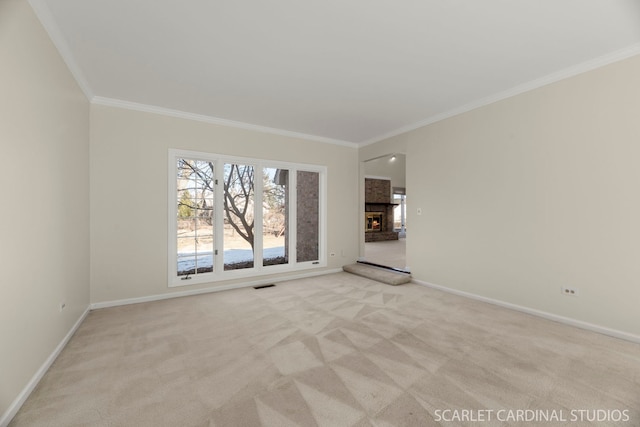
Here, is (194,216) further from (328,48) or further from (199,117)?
(328,48)

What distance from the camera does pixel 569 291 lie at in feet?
9.20

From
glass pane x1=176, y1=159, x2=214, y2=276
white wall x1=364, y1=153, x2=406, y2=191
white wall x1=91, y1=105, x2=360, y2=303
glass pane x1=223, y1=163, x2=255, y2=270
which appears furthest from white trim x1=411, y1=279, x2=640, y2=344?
white wall x1=364, y1=153, x2=406, y2=191

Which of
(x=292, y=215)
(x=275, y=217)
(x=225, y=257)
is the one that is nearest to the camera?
(x=225, y=257)

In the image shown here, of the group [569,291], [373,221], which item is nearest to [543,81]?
[569,291]

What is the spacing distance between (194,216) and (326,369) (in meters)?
3.04

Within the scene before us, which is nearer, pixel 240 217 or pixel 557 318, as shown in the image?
pixel 557 318

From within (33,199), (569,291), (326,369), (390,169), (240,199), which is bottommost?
(326,369)

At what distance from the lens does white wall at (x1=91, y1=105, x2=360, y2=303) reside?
3.35 meters

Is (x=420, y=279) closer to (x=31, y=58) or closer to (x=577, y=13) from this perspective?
(x=577, y=13)

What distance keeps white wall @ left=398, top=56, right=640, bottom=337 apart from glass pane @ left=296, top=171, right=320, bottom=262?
7.13 feet

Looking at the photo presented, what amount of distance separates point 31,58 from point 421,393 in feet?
11.7

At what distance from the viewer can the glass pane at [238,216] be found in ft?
14.0

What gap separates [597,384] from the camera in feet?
5.96

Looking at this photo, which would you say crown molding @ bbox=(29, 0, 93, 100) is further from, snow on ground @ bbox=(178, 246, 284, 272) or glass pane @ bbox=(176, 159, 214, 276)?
snow on ground @ bbox=(178, 246, 284, 272)
